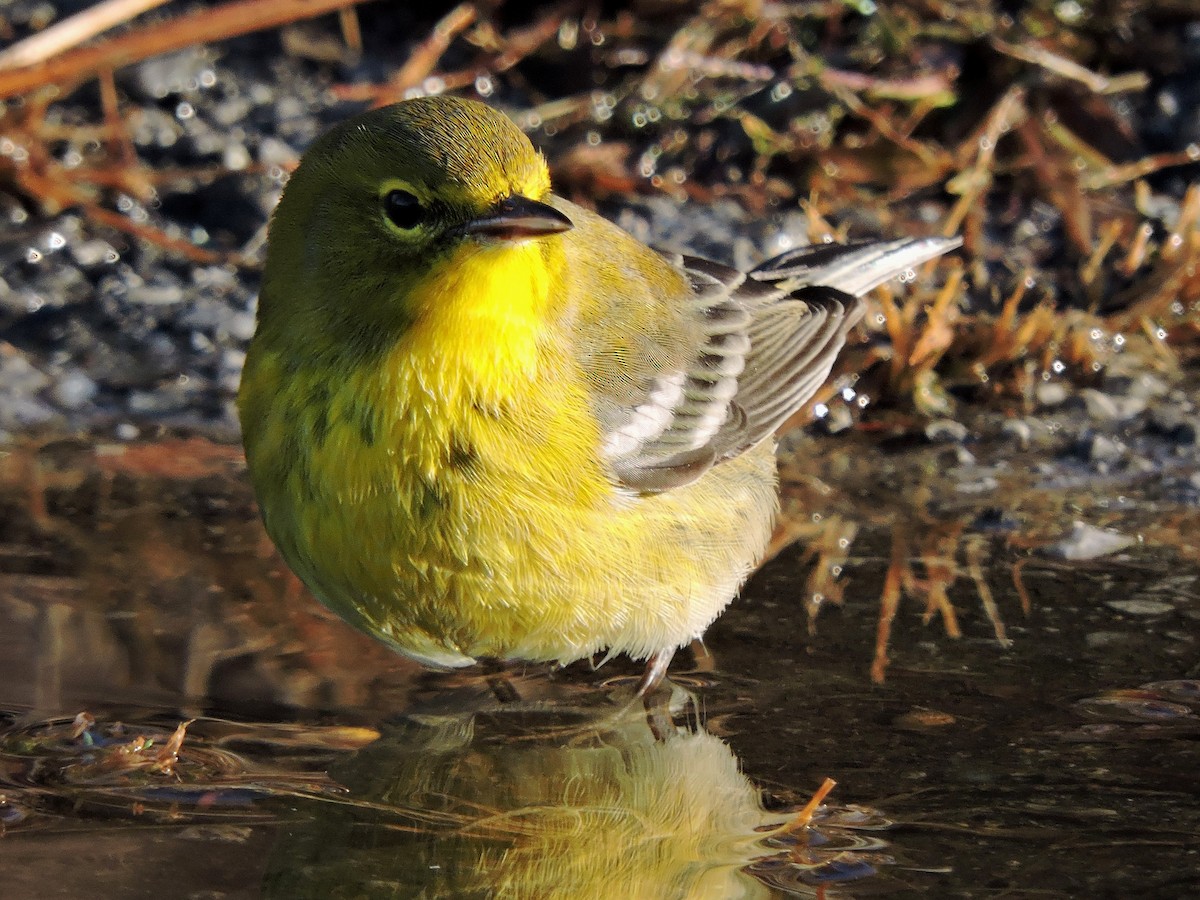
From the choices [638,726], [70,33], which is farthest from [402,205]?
[70,33]

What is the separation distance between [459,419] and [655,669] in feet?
3.32

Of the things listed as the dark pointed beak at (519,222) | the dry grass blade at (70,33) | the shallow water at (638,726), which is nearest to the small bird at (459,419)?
the dark pointed beak at (519,222)

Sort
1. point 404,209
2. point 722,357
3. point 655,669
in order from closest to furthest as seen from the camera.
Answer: point 404,209 → point 655,669 → point 722,357

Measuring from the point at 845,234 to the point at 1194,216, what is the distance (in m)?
1.40

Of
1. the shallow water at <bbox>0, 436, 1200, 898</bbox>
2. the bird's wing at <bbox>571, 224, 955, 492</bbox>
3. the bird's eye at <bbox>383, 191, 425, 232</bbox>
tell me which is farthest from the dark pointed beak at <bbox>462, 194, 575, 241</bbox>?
the shallow water at <bbox>0, 436, 1200, 898</bbox>

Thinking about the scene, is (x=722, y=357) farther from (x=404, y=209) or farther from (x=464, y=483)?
(x=404, y=209)

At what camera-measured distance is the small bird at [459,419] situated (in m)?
3.93

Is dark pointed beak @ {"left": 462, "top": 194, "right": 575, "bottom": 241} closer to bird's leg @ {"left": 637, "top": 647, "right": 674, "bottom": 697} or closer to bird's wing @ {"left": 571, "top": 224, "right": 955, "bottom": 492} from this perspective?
bird's wing @ {"left": 571, "top": 224, "right": 955, "bottom": 492}

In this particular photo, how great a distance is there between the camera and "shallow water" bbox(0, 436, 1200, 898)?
11.3 feet

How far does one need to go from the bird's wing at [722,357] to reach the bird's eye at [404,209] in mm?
760

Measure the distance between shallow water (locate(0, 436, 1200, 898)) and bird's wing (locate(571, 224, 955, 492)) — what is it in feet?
1.57

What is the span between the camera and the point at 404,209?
393 centimetres

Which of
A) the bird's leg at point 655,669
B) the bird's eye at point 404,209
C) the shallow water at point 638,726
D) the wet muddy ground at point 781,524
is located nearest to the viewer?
the shallow water at point 638,726

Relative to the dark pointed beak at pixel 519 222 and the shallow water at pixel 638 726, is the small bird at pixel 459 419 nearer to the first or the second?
the dark pointed beak at pixel 519 222
